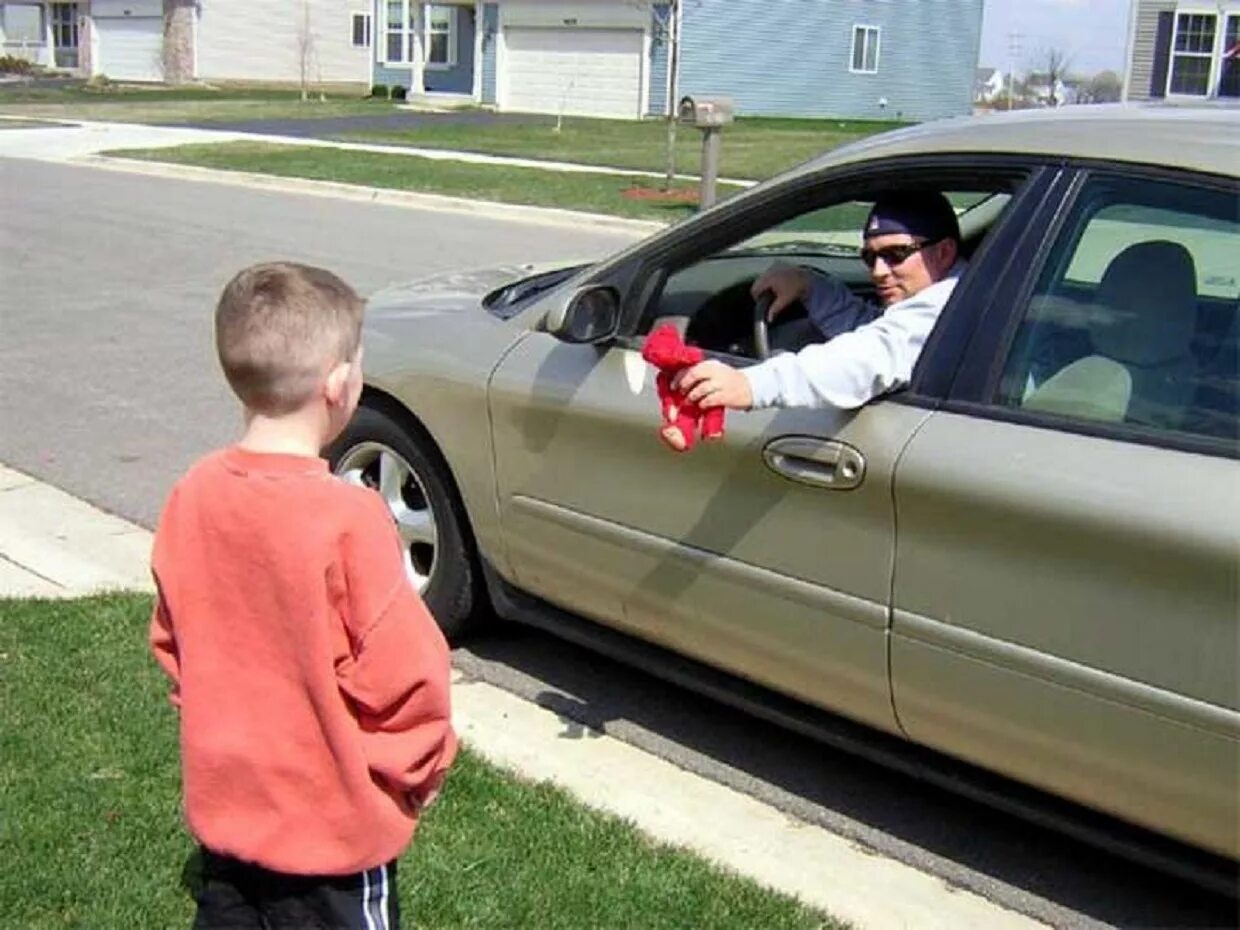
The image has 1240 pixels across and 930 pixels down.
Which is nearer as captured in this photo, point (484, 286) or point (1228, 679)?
point (1228, 679)

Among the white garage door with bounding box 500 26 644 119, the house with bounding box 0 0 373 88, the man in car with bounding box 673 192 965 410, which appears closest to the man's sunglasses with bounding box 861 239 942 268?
the man in car with bounding box 673 192 965 410

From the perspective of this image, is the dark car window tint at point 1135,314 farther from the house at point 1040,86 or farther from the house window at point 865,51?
the house at point 1040,86

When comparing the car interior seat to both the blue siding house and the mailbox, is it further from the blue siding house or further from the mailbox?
the blue siding house

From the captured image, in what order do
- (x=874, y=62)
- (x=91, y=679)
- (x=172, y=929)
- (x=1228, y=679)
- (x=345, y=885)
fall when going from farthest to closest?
(x=874, y=62) → (x=91, y=679) → (x=172, y=929) → (x=1228, y=679) → (x=345, y=885)

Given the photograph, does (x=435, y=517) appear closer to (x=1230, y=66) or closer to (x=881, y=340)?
(x=881, y=340)

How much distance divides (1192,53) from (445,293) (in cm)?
3501

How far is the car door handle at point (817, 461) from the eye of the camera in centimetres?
325

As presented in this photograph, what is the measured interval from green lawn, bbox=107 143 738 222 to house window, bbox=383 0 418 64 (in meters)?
24.4

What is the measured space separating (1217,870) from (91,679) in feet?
9.71

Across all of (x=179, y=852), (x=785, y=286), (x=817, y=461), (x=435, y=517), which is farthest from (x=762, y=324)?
(x=179, y=852)

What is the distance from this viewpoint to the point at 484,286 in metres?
4.75

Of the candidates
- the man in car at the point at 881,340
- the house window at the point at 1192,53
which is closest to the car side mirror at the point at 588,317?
the man in car at the point at 881,340

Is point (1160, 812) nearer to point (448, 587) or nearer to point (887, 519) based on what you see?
point (887, 519)

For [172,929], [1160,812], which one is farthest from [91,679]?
[1160,812]
